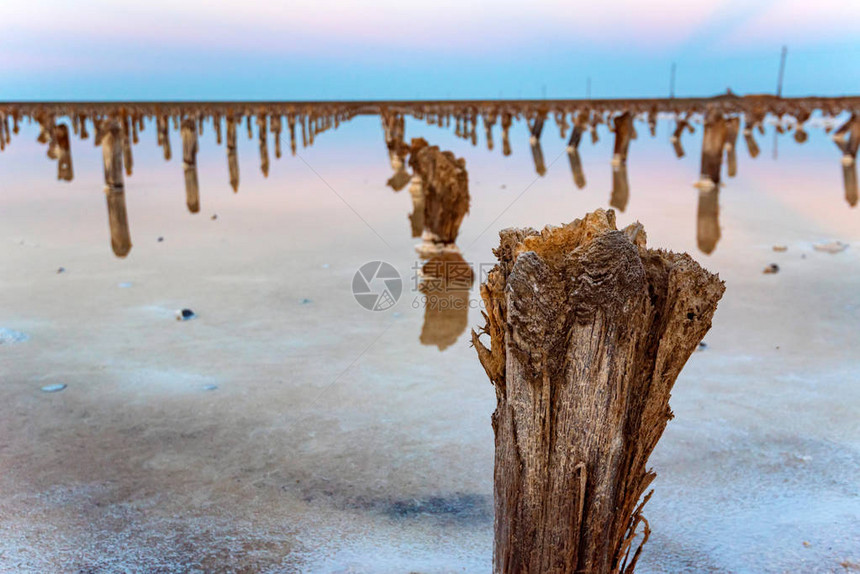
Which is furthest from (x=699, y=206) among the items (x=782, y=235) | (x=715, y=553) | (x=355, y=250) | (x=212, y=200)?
(x=715, y=553)

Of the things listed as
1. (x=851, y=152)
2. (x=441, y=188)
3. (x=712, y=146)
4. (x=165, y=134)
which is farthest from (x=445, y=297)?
(x=165, y=134)

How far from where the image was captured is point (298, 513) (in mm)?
3977

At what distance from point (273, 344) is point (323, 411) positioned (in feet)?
4.92

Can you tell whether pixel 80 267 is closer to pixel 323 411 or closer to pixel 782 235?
pixel 323 411

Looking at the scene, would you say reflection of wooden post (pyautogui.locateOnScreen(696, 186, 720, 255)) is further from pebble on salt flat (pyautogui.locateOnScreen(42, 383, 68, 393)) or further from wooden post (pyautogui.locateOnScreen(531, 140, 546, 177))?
pebble on salt flat (pyautogui.locateOnScreen(42, 383, 68, 393))

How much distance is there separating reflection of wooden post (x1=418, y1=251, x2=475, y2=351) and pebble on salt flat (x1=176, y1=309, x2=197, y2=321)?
224 cm

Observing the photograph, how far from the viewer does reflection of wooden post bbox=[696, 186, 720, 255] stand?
1068 cm

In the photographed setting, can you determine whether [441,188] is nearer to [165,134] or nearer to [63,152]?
[63,152]

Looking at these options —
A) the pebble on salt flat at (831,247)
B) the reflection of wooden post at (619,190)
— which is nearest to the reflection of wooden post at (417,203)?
the reflection of wooden post at (619,190)

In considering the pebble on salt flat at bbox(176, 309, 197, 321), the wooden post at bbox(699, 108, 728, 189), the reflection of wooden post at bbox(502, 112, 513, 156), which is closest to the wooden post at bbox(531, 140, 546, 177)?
the reflection of wooden post at bbox(502, 112, 513, 156)

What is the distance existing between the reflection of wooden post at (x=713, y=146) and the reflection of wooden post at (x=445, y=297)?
6299mm

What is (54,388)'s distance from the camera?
18.3 ft

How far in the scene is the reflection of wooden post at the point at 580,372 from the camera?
2.49m

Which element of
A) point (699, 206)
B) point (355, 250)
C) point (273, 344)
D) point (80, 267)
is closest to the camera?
point (273, 344)
